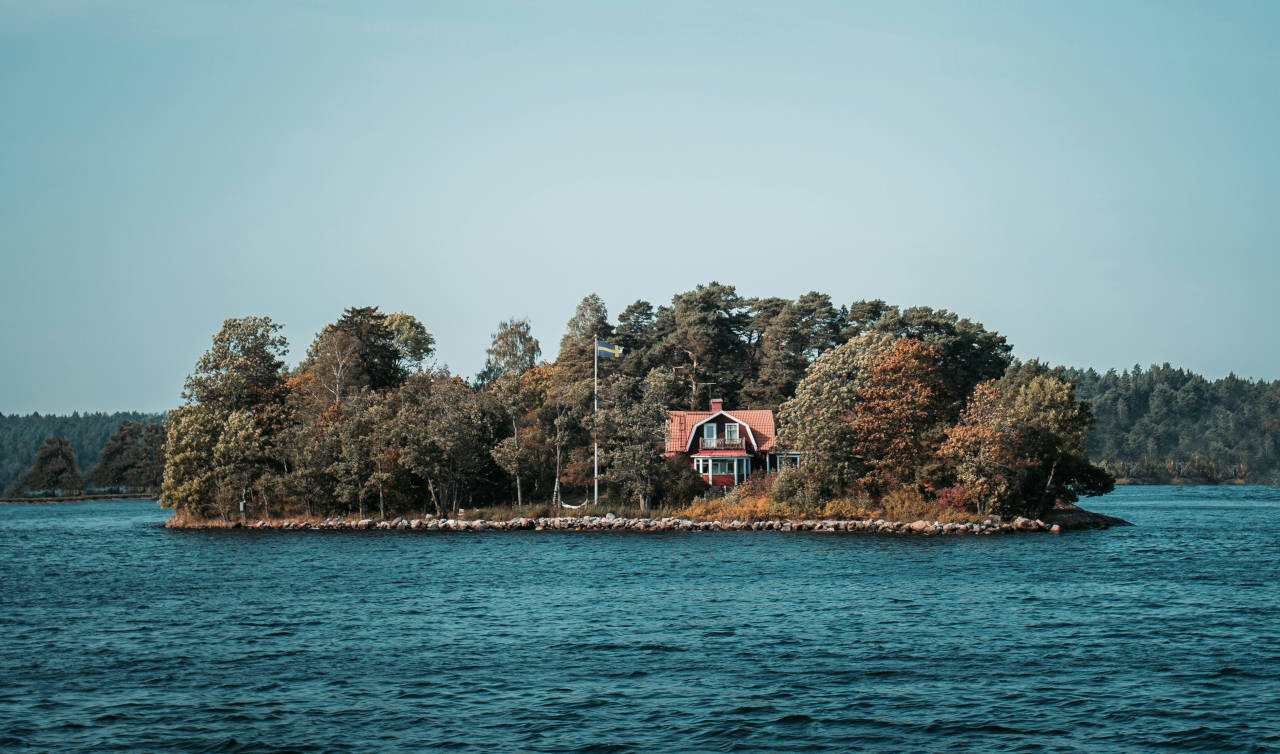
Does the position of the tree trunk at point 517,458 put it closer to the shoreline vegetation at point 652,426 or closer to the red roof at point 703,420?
the shoreline vegetation at point 652,426

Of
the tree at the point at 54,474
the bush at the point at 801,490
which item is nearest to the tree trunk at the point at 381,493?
the bush at the point at 801,490

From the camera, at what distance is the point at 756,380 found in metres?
97.3

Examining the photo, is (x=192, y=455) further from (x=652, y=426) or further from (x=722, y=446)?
(x=722, y=446)

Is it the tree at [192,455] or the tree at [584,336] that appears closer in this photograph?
the tree at [192,455]

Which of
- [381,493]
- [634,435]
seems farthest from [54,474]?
[634,435]

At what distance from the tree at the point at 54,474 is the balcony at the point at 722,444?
13307 centimetres

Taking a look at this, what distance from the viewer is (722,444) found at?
7938 cm

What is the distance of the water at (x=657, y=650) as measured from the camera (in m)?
21.1

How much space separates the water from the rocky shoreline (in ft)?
26.1

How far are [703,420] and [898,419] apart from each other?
62.6 feet

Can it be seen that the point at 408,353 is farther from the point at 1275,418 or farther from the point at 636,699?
Result: the point at 1275,418

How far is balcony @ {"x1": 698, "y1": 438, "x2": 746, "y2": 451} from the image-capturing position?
79.2m

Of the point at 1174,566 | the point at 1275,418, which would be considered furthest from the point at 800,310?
the point at 1275,418

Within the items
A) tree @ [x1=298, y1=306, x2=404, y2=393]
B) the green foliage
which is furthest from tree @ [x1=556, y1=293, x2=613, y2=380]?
tree @ [x1=298, y1=306, x2=404, y2=393]
